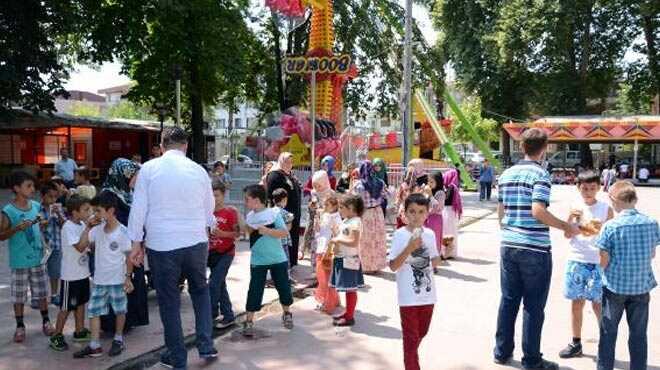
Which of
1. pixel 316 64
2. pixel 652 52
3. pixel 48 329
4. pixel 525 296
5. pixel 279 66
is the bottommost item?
pixel 48 329

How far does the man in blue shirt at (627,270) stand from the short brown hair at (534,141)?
599 millimetres

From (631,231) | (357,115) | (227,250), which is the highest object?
(357,115)

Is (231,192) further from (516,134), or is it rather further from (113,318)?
(516,134)

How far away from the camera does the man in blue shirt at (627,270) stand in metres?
4.23

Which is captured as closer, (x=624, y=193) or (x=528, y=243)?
(x=624, y=193)

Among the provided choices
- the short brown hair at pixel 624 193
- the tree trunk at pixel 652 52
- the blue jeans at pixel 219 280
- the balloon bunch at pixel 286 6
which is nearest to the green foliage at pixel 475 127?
the tree trunk at pixel 652 52

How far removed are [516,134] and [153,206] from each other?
31963mm

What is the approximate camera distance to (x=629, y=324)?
4332 millimetres

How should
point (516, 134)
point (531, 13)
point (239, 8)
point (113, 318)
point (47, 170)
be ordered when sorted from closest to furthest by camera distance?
point (113, 318) → point (239, 8) → point (47, 170) → point (516, 134) → point (531, 13)

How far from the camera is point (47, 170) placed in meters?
27.1

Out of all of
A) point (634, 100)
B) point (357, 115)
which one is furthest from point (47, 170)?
point (634, 100)

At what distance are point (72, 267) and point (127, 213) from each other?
68 centimetres

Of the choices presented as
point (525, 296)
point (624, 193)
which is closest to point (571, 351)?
point (525, 296)

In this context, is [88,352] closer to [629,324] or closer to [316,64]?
[629,324]
